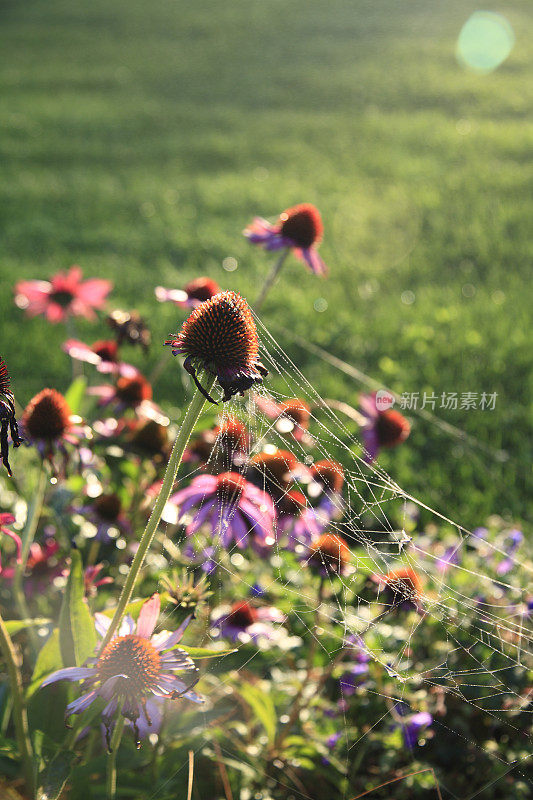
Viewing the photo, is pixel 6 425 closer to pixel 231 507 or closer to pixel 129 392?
pixel 231 507

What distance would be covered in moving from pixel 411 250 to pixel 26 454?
3.15 meters

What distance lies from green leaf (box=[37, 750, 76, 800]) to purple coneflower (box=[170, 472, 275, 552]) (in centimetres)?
32

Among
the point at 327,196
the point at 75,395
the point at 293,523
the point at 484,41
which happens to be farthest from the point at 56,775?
the point at 484,41

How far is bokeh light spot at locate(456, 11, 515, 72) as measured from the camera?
9.88m

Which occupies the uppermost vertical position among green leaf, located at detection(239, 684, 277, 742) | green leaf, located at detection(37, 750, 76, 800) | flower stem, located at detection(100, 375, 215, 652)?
flower stem, located at detection(100, 375, 215, 652)

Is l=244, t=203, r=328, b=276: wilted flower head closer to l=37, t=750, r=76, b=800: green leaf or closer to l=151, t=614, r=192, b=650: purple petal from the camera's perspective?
l=151, t=614, r=192, b=650: purple petal

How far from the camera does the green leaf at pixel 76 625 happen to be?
0.92 m

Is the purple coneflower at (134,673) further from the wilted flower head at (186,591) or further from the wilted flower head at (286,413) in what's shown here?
the wilted flower head at (286,413)

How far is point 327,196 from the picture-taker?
18.6ft

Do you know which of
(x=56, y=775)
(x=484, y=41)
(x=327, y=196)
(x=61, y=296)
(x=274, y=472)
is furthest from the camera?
(x=484, y=41)

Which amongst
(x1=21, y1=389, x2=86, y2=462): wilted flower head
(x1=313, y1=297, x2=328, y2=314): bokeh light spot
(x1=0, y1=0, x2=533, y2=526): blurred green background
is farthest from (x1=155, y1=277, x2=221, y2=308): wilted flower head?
(x1=313, y1=297, x2=328, y2=314): bokeh light spot

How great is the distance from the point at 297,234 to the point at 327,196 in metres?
4.17

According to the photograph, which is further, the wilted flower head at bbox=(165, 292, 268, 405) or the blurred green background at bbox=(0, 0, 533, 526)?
the blurred green background at bbox=(0, 0, 533, 526)

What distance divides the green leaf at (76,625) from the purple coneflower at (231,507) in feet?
0.56
